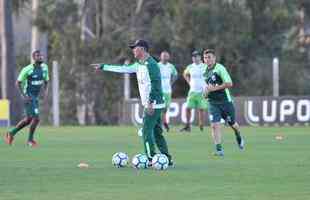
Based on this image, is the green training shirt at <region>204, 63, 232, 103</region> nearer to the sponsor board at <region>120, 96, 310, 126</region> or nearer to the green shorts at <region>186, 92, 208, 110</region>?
the green shorts at <region>186, 92, 208, 110</region>

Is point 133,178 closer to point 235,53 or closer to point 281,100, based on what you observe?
point 281,100

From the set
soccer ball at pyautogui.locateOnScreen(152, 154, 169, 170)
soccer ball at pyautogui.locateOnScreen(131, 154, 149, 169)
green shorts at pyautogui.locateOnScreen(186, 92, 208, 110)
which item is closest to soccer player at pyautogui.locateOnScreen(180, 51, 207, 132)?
green shorts at pyautogui.locateOnScreen(186, 92, 208, 110)

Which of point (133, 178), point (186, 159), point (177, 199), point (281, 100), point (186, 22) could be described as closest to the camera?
point (177, 199)

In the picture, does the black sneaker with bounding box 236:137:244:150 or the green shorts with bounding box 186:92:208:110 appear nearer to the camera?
the black sneaker with bounding box 236:137:244:150

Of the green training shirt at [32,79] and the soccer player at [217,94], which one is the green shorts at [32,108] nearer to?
the green training shirt at [32,79]

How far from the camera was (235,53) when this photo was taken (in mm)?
45250

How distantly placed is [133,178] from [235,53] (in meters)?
30.3

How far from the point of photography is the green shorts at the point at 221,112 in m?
20.3

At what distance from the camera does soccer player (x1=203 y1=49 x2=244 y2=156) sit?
19891 mm

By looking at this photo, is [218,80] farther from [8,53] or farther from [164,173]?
[8,53]

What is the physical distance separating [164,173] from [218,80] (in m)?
4.33

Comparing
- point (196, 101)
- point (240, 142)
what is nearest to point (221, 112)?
point (240, 142)

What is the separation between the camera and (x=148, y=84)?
16.9 metres

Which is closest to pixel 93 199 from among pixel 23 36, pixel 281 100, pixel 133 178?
pixel 133 178
